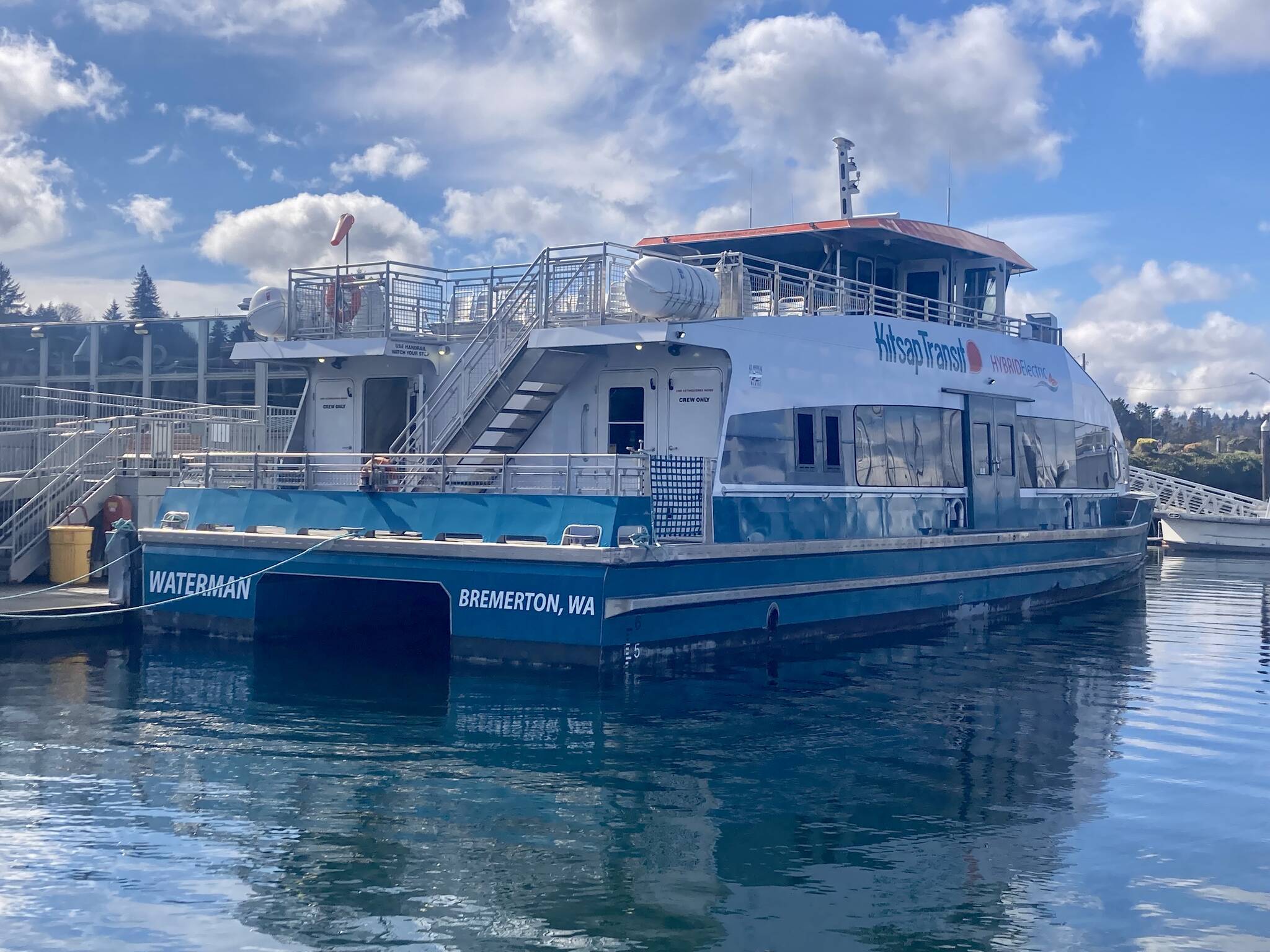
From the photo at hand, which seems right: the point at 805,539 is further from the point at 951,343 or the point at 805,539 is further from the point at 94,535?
the point at 94,535

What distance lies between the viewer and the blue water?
6078 millimetres

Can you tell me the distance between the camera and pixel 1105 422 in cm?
2239

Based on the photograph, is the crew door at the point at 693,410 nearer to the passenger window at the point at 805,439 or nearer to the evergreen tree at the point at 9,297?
the passenger window at the point at 805,439

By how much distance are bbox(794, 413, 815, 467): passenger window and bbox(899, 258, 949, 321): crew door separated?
574cm

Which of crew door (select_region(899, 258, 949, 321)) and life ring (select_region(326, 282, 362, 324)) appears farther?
crew door (select_region(899, 258, 949, 321))

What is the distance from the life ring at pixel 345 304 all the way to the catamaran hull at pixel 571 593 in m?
3.41

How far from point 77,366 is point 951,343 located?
34.7 m

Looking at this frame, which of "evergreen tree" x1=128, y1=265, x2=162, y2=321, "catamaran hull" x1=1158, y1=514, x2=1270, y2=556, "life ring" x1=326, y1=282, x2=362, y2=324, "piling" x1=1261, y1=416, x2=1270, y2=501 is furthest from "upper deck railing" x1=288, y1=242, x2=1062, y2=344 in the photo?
"evergreen tree" x1=128, y1=265, x2=162, y2=321

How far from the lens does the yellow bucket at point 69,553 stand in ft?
54.2

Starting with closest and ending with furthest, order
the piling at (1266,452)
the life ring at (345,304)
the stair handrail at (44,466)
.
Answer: the life ring at (345,304) → the stair handrail at (44,466) → the piling at (1266,452)

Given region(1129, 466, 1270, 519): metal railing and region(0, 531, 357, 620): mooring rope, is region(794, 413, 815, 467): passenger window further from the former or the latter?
region(1129, 466, 1270, 519): metal railing

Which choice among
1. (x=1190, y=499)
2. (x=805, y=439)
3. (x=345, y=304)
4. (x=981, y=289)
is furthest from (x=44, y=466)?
(x=1190, y=499)

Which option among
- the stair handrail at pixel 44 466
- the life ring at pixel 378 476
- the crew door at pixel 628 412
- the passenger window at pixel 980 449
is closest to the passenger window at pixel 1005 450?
the passenger window at pixel 980 449

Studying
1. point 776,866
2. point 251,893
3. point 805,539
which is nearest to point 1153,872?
point 776,866
